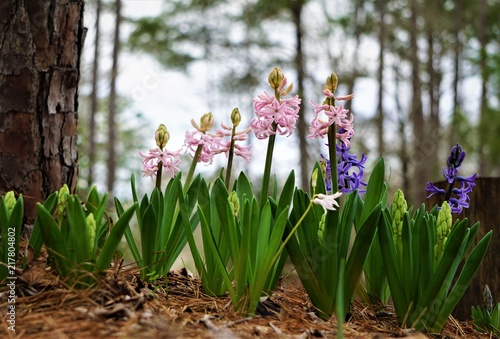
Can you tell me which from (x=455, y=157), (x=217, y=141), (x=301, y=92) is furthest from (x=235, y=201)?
(x=301, y=92)

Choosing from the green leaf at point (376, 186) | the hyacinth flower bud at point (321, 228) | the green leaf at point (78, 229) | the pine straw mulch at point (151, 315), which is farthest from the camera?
the green leaf at point (376, 186)

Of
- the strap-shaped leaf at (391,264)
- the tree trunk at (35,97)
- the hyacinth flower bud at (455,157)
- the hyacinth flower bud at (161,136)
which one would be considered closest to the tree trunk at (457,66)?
the hyacinth flower bud at (455,157)

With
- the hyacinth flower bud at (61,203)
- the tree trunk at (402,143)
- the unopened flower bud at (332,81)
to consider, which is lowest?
the hyacinth flower bud at (61,203)

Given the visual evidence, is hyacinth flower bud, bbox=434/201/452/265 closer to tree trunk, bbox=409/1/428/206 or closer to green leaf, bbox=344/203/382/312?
green leaf, bbox=344/203/382/312

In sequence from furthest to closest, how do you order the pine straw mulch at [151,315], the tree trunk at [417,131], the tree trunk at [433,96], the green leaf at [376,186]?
the tree trunk at [433,96]
the tree trunk at [417,131]
the green leaf at [376,186]
the pine straw mulch at [151,315]

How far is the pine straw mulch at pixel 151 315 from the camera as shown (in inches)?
65.0

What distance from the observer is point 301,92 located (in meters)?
10.2

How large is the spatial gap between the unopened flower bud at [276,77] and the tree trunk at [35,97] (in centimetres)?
117

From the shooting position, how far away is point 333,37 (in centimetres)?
1200

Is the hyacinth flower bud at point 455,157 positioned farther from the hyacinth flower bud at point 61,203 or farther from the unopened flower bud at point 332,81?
the hyacinth flower bud at point 61,203

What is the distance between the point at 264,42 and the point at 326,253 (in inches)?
416

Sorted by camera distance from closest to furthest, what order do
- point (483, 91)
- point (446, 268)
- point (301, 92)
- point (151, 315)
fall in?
point (151, 315) < point (446, 268) < point (301, 92) < point (483, 91)

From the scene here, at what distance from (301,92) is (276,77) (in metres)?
8.29

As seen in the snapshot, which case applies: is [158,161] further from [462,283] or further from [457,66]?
[457,66]
